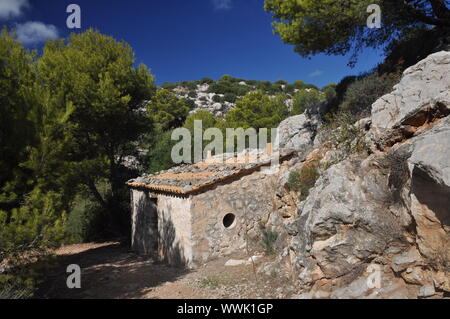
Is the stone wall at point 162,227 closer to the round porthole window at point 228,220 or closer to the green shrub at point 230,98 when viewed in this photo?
the round porthole window at point 228,220

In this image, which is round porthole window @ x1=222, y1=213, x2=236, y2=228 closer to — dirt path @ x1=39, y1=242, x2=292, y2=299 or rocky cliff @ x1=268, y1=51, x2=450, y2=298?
dirt path @ x1=39, y1=242, x2=292, y2=299

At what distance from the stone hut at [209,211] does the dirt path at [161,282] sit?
0.45 metres

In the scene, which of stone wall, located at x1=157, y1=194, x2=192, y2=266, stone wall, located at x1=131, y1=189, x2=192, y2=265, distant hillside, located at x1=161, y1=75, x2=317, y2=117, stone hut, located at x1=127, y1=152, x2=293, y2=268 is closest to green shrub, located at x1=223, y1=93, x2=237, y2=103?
distant hillside, located at x1=161, y1=75, x2=317, y2=117

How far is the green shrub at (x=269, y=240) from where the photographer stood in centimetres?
789

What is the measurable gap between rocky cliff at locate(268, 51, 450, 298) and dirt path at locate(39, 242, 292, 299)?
35.2 inches

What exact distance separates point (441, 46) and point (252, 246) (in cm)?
827

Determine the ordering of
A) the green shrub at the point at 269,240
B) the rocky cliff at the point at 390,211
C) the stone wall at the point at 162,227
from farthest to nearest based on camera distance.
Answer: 1. the stone wall at the point at 162,227
2. the green shrub at the point at 269,240
3. the rocky cliff at the point at 390,211

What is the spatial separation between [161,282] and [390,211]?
18.2ft

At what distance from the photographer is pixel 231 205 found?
8.78 metres

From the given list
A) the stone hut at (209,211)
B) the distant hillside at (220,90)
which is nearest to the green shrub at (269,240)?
the stone hut at (209,211)

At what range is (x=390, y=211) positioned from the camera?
15.7ft

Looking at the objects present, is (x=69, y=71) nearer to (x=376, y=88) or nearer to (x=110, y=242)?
(x=110, y=242)

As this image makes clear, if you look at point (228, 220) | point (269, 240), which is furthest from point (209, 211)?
point (269, 240)

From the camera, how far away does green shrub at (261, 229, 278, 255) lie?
7891 millimetres
